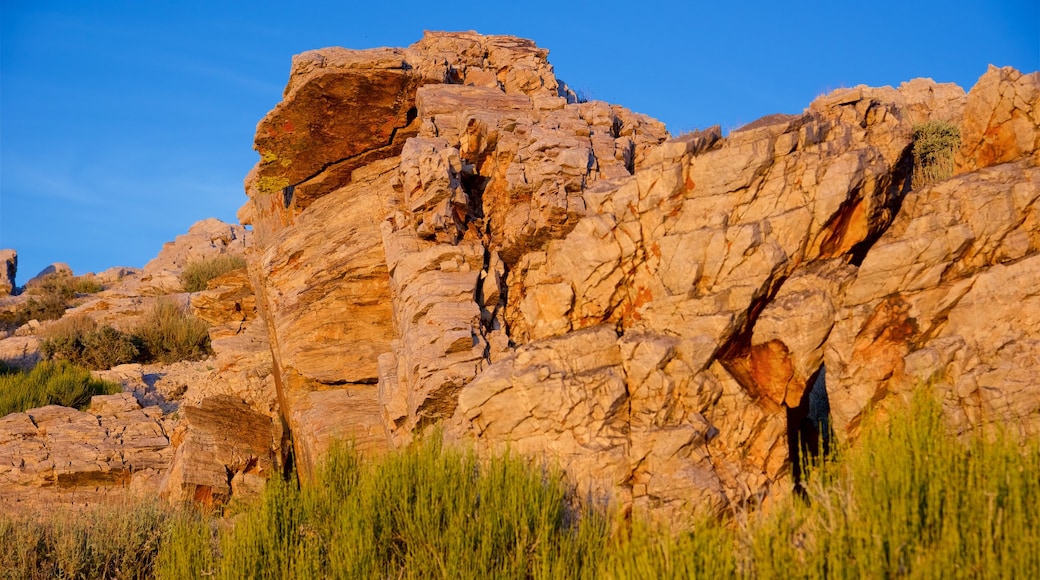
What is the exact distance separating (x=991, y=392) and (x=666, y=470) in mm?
3033

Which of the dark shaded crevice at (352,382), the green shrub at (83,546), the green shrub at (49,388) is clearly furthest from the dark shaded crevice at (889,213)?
the green shrub at (49,388)

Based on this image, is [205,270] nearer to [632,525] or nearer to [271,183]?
[271,183]

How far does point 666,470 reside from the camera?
8.41m

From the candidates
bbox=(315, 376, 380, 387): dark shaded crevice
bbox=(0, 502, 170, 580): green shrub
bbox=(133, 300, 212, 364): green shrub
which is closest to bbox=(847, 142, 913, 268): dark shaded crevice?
bbox=(315, 376, 380, 387): dark shaded crevice

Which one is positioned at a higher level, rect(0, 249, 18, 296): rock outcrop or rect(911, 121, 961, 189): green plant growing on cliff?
rect(0, 249, 18, 296): rock outcrop

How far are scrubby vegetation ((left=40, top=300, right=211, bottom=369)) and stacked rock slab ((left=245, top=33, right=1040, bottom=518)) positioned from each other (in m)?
11.6

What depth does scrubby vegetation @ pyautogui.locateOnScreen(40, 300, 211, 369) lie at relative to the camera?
2183cm

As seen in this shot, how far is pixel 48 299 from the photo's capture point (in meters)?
29.4

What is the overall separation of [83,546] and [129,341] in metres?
13.4

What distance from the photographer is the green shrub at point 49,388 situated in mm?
17750

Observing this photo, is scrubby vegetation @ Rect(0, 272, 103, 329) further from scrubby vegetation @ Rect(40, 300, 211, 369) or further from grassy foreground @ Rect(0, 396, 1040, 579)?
grassy foreground @ Rect(0, 396, 1040, 579)

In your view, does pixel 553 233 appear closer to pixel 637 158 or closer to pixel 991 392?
pixel 637 158

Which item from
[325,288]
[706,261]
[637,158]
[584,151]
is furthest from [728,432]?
[325,288]

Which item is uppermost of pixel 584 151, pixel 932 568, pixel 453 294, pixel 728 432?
pixel 584 151
